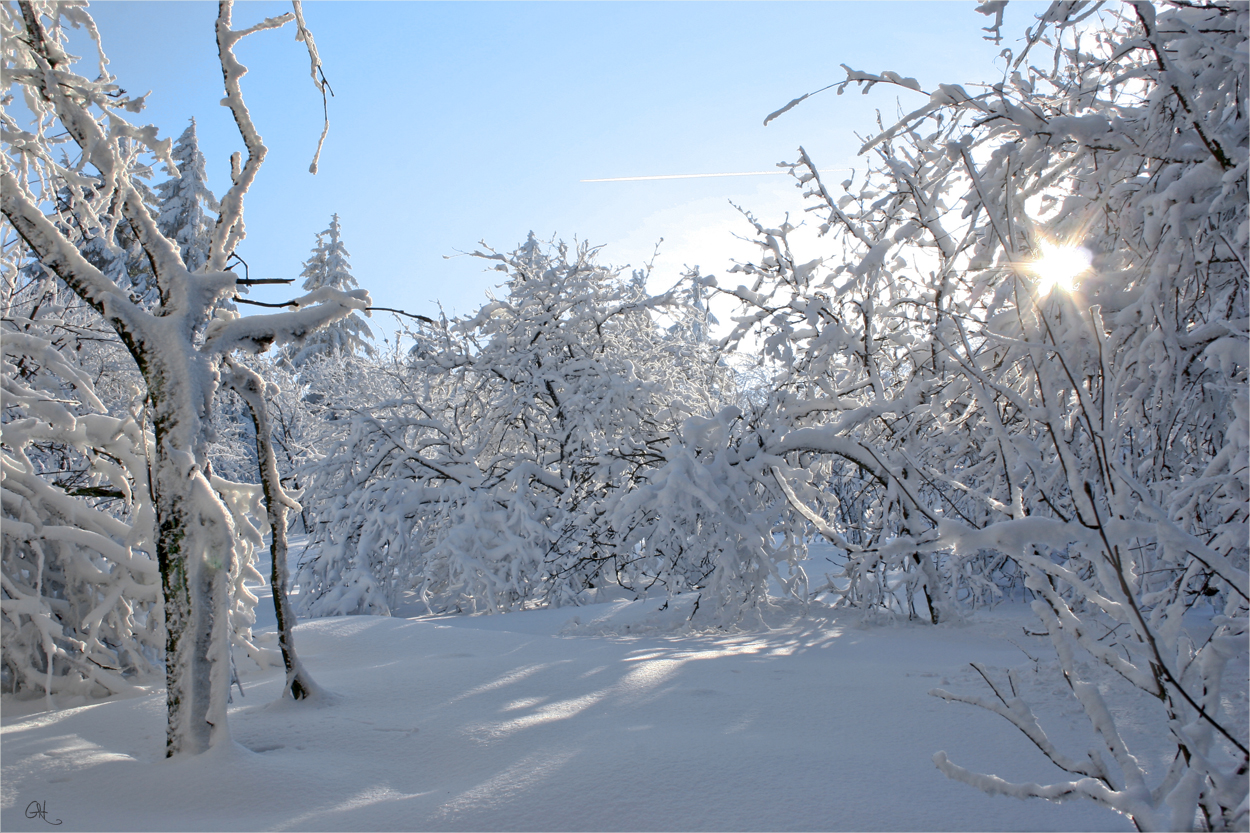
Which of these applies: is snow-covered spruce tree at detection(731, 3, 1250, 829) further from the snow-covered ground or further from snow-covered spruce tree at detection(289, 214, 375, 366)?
snow-covered spruce tree at detection(289, 214, 375, 366)

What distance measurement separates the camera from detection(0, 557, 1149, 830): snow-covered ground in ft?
6.76

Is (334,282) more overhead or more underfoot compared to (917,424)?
more overhead

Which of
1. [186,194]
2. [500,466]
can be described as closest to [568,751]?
[500,466]

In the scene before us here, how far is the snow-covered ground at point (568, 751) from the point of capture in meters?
2.06

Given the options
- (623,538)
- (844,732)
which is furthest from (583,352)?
(844,732)

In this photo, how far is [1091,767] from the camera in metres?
1.54

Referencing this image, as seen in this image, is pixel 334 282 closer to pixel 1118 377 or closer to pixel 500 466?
pixel 500 466

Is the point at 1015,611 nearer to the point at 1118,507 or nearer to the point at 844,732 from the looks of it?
the point at 844,732

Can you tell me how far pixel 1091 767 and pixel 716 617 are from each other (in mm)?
4819

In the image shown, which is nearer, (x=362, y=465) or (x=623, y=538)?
(x=623, y=538)
